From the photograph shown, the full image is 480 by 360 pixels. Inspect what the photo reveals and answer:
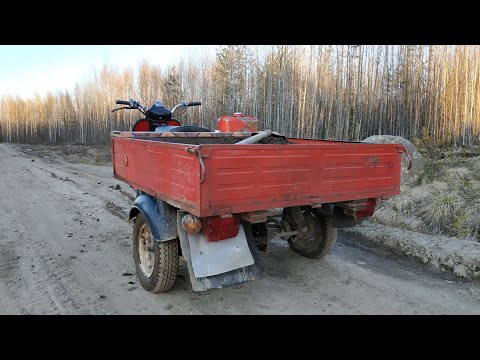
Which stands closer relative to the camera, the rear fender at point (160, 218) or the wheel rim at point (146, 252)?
the rear fender at point (160, 218)

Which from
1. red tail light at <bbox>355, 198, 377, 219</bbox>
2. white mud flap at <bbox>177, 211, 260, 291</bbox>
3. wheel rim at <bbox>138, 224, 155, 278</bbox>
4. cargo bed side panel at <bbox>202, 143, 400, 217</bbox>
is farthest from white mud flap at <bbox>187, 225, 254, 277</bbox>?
red tail light at <bbox>355, 198, 377, 219</bbox>

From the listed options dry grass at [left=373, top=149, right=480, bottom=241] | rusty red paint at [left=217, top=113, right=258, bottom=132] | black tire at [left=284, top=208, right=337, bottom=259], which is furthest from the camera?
rusty red paint at [left=217, top=113, right=258, bottom=132]

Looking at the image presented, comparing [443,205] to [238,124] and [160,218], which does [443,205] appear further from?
[160,218]

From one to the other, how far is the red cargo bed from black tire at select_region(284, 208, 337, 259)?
2.79 feet

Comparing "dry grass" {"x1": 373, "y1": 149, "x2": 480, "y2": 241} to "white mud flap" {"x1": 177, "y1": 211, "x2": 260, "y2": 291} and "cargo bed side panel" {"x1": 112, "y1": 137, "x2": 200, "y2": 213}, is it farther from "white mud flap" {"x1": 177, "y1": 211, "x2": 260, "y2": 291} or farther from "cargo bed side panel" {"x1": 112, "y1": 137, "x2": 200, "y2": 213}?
"cargo bed side panel" {"x1": 112, "y1": 137, "x2": 200, "y2": 213}

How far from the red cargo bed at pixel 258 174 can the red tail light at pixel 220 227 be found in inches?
7.8

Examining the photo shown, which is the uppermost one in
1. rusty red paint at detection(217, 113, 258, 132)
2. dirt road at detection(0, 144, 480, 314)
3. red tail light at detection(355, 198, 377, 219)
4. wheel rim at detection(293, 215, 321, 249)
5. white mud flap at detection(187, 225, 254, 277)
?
rusty red paint at detection(217, 113, 258, 132)

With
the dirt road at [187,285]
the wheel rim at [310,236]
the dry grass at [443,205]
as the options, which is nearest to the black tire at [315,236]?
the wheel rim at [310,236]

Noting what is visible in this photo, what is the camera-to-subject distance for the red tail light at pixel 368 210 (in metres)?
3.65

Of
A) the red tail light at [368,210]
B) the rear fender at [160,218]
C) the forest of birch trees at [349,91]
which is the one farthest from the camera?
the forest of birch trees at [349,91]

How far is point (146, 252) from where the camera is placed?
359 cm

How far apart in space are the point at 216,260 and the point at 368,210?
1.75 m

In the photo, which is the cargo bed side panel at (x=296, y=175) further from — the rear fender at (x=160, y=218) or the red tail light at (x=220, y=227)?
the rear fender at (x=160, y=218)

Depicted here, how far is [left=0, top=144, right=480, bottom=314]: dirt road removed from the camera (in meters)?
3.10
